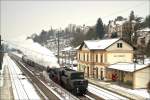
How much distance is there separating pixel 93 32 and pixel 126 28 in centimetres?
3243

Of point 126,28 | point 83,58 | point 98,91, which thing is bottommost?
point 98,91

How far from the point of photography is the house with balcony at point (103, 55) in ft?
151

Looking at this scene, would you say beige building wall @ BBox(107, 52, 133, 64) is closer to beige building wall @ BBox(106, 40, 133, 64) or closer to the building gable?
beige building wall @ BBox(106, 40, 133, 64)

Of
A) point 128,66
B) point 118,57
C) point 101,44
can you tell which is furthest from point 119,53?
point 128,66

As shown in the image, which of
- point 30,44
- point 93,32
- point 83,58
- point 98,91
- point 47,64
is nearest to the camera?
point 98,91

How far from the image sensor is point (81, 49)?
56969mm

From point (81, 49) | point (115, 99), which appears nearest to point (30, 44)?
point (81, 49)

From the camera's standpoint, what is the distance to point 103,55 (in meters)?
47.0

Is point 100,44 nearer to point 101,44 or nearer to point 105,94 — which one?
point 101,44

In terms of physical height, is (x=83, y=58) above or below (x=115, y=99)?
above

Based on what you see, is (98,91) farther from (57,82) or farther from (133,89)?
(57,82)

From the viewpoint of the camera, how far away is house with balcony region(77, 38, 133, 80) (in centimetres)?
4603

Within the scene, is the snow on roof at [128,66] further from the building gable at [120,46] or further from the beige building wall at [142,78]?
the building gable at [120,46]

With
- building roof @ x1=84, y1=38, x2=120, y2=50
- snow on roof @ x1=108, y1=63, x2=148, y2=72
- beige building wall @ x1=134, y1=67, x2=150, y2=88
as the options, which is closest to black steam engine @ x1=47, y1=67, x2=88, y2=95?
beige building wall @ x1=134, y1=67, x2=150, y2=88
